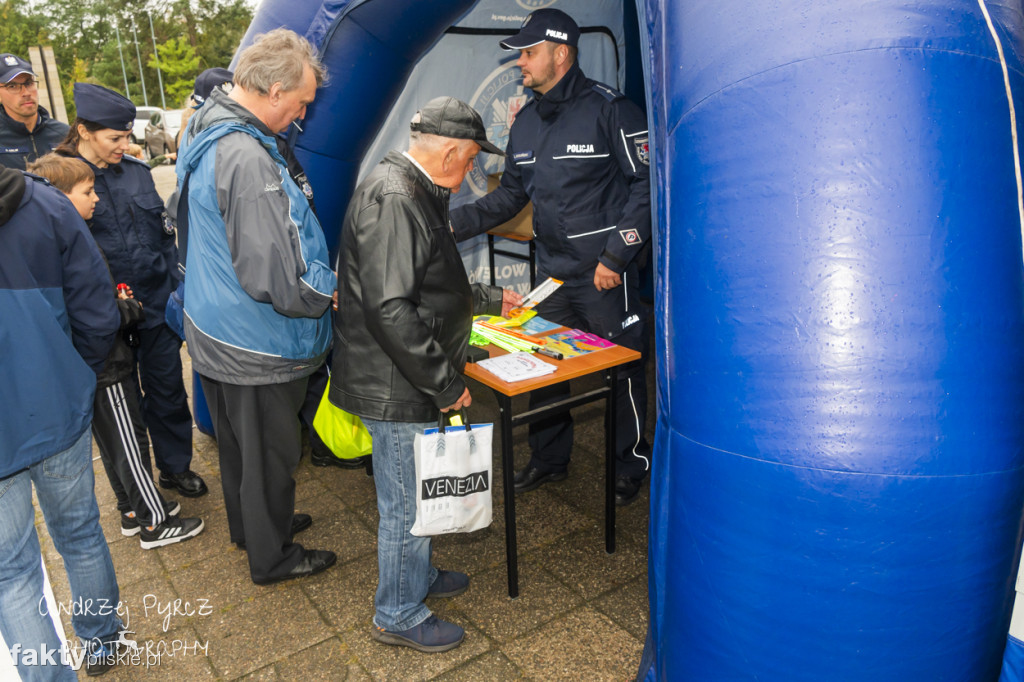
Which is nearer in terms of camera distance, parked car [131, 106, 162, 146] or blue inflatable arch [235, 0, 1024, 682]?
blue inflatable arch [235, 0, 1024, 682]

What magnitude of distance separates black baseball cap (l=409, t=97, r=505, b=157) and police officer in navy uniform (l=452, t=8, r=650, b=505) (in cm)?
113

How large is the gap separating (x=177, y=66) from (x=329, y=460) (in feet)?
193

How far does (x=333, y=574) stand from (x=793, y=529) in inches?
82.2

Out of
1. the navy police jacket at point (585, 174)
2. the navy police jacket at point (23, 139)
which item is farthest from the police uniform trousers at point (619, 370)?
the navy police jacket at point (23, 139)

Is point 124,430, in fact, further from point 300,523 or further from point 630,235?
point 630,235

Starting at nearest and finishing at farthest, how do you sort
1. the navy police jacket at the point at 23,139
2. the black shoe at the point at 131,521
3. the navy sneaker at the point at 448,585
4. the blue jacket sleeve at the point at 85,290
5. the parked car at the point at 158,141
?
the blue jacket sleeve at the point at 85,290
the navy sneaker at the point at 448,585
the black shoe at the point at 131,521
the navy police jacket at the point at 23,139
the parked car at the point at 158,141

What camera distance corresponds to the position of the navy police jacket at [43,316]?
6.84 ft

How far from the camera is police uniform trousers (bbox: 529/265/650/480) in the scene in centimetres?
359

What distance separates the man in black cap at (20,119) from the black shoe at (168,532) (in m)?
2.10

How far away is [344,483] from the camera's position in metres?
4.02

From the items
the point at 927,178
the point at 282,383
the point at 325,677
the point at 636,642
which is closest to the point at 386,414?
the point at 282,383

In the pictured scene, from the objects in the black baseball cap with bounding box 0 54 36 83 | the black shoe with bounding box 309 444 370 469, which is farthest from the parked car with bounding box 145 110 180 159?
the black shoe with bounding box 309 444 370 469

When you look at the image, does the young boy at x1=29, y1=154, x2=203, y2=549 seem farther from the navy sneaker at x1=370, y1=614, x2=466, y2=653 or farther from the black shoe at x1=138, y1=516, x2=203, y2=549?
the navy sneaker at x1=370, y1=614, x2=466, y2=653

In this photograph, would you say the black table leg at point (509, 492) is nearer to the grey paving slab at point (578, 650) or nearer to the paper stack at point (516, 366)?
the paper stack at point (516, 366)
